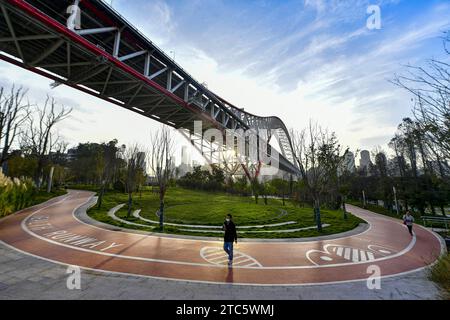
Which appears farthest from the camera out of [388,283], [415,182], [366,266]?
[415,182]

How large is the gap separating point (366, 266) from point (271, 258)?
11.9ft

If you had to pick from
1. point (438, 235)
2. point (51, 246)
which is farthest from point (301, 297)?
point (438, 235)

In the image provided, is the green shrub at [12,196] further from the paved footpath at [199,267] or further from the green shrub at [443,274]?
the green shrub at [443,274]

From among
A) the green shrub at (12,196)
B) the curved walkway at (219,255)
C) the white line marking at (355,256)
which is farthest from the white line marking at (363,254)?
the green shrub at (12,196)

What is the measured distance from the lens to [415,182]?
93.4ft

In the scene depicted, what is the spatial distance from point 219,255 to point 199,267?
1.62 metres

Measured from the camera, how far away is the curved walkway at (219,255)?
690 cm

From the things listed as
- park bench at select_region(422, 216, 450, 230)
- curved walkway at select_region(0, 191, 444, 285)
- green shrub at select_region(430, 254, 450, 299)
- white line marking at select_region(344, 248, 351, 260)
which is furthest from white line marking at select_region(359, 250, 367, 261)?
park bench at select_region(422, 216, 450, 230)

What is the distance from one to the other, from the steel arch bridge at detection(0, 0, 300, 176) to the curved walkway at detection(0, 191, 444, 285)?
1086 cm

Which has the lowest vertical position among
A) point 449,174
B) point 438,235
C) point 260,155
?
point 438,235

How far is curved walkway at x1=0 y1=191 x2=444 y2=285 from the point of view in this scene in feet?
22.6

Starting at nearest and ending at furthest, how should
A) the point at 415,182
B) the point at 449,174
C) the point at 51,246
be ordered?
1. the point at 449,174
2. the point at 51,246
3. the point at 415,182

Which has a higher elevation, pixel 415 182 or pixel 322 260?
pixel 415 182
